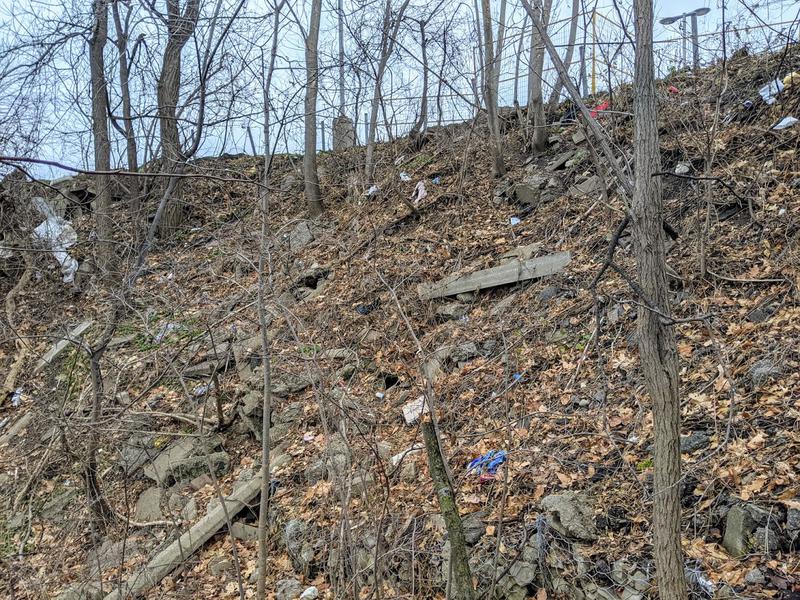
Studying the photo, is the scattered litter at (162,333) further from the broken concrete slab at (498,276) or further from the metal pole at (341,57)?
the metal pole at (341,57)

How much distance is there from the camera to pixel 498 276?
22.5 ft

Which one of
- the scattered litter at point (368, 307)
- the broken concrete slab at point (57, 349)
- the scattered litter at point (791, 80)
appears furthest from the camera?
the broken concrete slab at point (57, 349)

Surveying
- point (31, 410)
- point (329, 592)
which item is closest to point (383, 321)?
point (329, 592)

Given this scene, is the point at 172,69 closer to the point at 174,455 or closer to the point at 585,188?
the point at 174,455

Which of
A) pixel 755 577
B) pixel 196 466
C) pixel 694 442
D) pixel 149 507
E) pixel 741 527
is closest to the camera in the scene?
pixel 755 577

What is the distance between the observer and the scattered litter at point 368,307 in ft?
24.1

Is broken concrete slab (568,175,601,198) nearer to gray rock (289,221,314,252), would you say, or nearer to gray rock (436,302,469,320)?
gray rock (436,302,469,320)

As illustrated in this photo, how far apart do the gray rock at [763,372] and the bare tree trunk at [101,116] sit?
5243 mm

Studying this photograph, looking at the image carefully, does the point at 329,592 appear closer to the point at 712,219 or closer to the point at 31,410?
the point at 31,410

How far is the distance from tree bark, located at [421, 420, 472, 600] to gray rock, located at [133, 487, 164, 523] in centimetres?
363

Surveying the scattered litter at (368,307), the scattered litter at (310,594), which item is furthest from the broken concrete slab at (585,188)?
the scattered litter at (310,594)

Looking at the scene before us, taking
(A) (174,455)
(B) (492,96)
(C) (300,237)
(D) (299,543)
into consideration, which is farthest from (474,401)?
(B) (492,96)

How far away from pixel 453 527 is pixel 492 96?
7.34 metres

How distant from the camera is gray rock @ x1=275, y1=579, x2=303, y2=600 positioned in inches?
170
